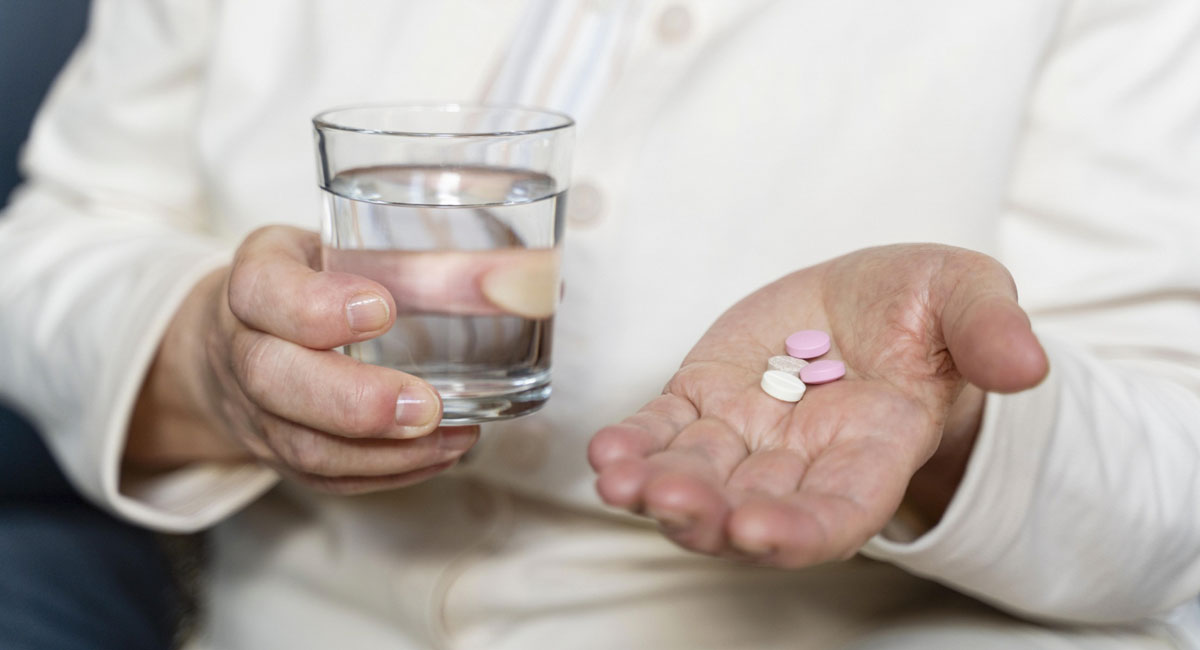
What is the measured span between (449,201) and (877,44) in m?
0.36

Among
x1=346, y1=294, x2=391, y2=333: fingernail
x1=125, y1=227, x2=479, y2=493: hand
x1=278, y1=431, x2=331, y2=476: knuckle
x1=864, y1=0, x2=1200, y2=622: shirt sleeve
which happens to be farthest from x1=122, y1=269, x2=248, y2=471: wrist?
x1=864, y1=0, x2=1200, y2=622: shirt sleeve

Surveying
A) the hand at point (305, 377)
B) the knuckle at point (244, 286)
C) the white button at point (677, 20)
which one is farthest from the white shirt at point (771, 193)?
the knuckle at point (244, 286)

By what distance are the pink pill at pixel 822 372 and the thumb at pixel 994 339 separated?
0.19ft

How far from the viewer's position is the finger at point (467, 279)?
0.52m

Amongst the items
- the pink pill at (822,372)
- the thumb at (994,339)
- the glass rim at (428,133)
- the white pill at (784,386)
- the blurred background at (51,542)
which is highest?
the glass rim at (428,133)

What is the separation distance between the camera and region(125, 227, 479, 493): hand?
0.48m

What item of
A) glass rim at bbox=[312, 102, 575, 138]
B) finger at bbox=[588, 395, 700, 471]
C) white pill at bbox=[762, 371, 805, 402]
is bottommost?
finger at bbox=[588, 395, 700, 471]

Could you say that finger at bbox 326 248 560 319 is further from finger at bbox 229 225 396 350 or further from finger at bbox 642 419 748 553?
finger at bbox 642 419 748 553

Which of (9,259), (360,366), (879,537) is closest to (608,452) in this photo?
(360,366)

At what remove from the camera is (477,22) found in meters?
0.78

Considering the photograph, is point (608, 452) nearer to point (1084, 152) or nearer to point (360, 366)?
point (360, 366)

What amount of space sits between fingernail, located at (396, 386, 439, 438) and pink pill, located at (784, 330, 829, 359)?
0.56ft

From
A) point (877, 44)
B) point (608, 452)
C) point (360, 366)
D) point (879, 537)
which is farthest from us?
point (877, 44)

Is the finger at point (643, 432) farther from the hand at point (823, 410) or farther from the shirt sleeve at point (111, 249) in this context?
the shirt sleeve at point (111, 249)
